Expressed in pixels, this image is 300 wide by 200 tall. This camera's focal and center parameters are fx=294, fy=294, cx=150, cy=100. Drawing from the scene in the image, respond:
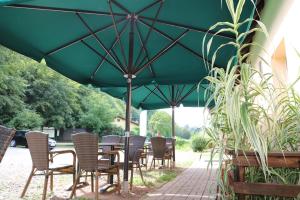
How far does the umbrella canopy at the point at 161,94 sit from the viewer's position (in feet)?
26.6

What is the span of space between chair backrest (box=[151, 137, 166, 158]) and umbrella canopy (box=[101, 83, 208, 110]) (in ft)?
4.89

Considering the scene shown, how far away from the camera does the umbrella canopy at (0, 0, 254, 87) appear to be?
3.91 m

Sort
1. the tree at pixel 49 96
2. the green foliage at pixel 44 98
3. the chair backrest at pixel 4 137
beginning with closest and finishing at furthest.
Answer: the chair backrest at pixel 4 137, the green foliage at pixel 44 98, the tree at pixel 49 96

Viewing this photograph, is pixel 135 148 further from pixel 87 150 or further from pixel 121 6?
pixel 121 6

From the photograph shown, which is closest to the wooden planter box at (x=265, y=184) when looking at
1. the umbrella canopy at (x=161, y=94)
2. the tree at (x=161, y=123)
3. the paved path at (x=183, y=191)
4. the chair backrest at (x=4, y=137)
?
the chair backrest at (x=4, y=137)

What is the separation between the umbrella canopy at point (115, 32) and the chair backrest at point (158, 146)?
1620 millimetres

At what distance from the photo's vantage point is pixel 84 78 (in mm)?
6379

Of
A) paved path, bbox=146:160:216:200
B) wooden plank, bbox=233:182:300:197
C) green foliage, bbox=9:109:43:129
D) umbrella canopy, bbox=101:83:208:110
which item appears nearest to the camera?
wooden plank, bbox=233:182:300:197

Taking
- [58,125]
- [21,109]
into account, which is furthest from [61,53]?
[58,125]

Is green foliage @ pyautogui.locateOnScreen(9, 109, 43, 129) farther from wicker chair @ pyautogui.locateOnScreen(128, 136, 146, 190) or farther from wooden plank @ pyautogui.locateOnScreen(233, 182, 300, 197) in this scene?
wooden plank @ pyautogui.locateOnScreen(233, 182, 300, 197)

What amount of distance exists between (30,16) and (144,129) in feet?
39.1

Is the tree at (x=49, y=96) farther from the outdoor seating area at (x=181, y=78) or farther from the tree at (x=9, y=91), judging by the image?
the outdoor seating area at (x=181, y=78)

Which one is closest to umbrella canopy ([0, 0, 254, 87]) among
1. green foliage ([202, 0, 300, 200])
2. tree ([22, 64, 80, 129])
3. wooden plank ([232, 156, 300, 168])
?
green foliage ([202, 0, 300, 200])

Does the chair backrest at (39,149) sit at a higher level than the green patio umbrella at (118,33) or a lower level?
lower
